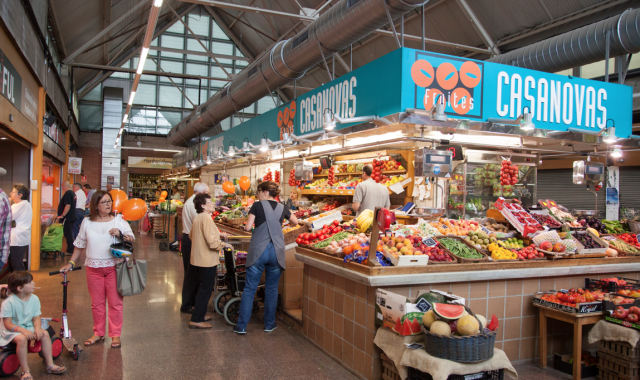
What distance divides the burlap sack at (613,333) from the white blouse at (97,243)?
432 centimetres

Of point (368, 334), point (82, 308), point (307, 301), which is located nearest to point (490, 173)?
point (307, 301)

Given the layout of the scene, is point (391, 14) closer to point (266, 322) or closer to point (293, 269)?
point (293, 269)

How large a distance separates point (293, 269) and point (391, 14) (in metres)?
3.41

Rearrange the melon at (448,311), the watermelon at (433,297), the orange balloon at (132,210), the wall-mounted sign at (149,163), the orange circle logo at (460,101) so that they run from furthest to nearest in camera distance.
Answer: the wall-mounted sign at (149,163) < the orange balloon at (132,210) < the orange circle logo at (460,101) < the watermelon at (433,297) < the melon at (448,311)

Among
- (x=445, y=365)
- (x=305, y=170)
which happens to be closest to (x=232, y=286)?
(x=445, y=365)

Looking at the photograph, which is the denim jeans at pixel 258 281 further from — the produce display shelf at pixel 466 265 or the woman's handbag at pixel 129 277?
the woman's handbag at pixel 129 277

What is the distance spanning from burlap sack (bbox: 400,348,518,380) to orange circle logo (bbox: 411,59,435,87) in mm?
3209

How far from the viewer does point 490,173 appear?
8172mm

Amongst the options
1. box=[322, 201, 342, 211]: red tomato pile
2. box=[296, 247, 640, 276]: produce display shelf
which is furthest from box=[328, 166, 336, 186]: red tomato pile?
box=[296, 247, 640, 276]: produce display shelf

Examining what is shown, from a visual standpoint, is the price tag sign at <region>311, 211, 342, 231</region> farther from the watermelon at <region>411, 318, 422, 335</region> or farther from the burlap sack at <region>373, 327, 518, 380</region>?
the watermelon at <region>411, 318, 422, 335</region>

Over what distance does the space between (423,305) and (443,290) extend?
567 millimetres

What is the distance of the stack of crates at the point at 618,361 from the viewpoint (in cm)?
358

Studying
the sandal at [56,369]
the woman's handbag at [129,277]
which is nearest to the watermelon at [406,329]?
the woman's handbag at [129,277]

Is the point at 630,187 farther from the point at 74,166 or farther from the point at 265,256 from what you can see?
the point at 74,166
